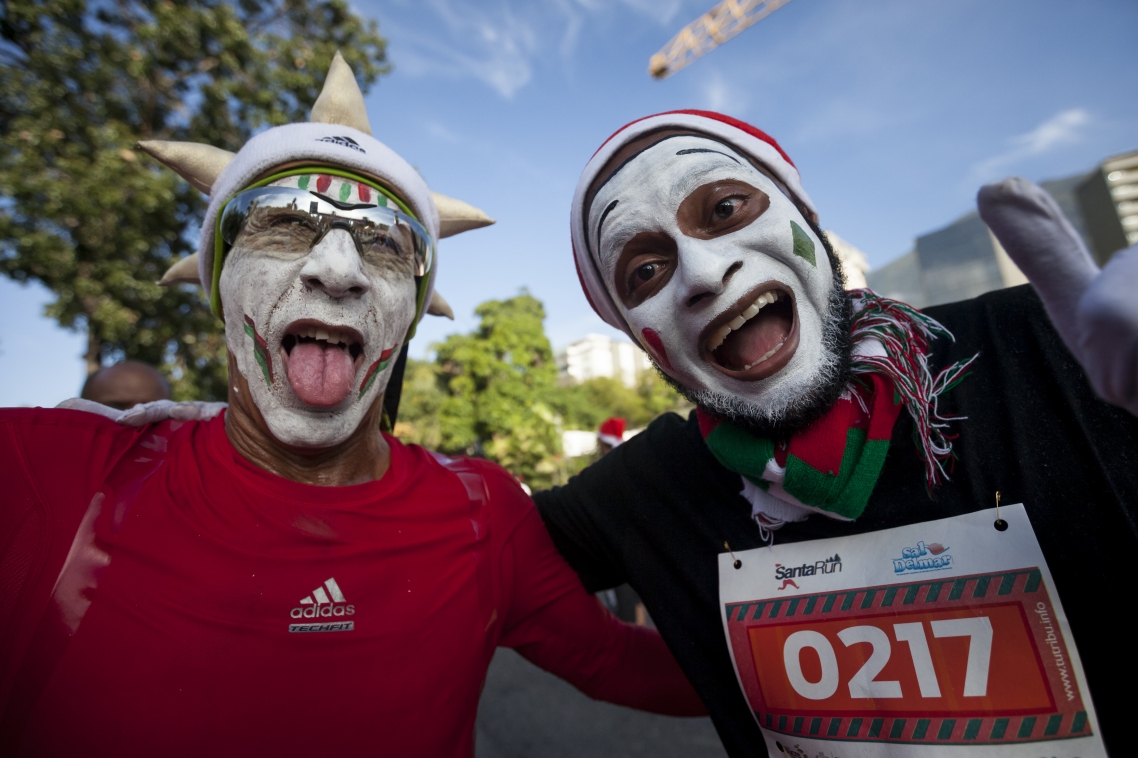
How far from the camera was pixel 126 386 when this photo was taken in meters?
4.62

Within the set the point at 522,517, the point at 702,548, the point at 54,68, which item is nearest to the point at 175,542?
the point at 522,517

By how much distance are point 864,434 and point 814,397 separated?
0.16 metres

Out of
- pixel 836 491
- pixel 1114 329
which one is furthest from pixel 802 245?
pixel 1114 329

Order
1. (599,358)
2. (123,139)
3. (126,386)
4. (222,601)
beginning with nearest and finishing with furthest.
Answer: (222,601) < (126,386) < (123,139) < (599,358)

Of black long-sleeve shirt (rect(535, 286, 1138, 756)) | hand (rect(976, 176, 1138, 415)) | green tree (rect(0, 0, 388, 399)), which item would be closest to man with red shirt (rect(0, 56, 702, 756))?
black long-sleeve shirt (rect(535, 286, 1138, 756))

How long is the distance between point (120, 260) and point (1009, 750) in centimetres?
1070

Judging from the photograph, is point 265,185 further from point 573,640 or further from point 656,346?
point 573,640

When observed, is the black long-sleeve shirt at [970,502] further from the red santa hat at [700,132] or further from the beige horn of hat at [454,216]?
the beige horn of hat at [454,216]

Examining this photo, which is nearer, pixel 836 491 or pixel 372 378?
pixel 836 491

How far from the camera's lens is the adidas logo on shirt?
1639mm

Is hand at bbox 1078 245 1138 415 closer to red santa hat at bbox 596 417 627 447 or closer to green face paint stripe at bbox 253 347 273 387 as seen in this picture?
green face paint stripe at bbox 253 347 273 387

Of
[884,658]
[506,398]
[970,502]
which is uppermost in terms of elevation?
[506,398]

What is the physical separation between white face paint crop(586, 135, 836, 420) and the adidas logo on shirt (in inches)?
48.8

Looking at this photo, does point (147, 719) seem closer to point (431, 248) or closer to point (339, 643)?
point (339, 643)
